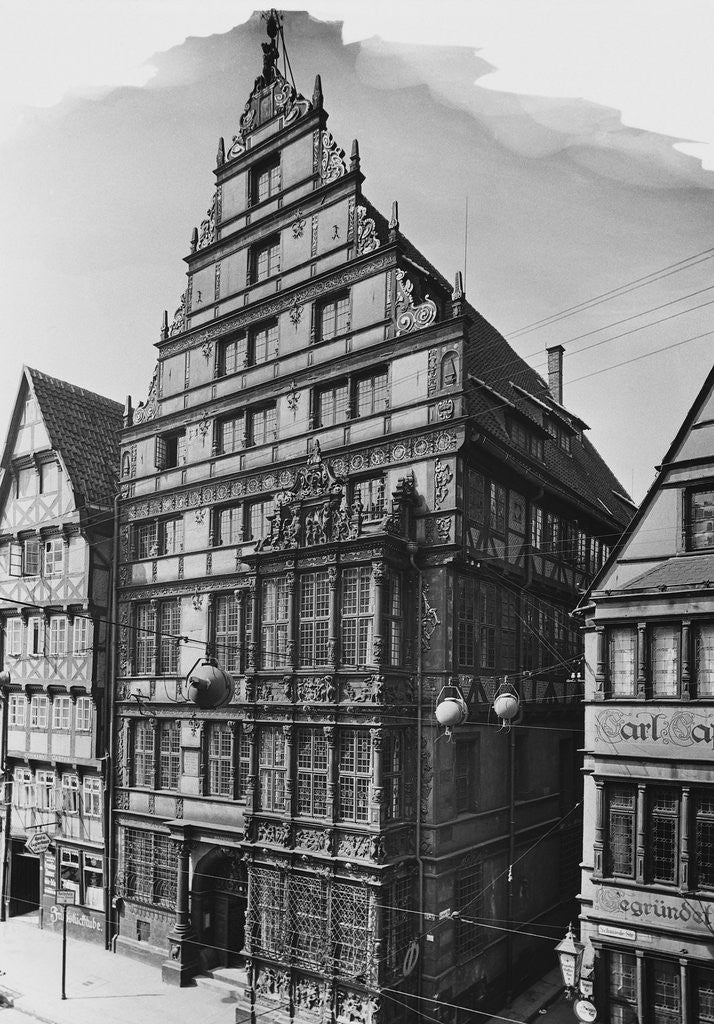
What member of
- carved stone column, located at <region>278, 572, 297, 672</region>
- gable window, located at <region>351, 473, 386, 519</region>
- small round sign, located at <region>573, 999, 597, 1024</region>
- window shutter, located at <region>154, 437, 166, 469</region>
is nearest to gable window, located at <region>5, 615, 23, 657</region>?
window shutter, located at <region>154, 437, 166, 469</region>

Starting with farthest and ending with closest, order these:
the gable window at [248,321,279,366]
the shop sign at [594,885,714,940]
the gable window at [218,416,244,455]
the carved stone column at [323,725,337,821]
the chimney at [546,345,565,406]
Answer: the chimney at [546,345,565,406] → the gable window at [218,416,244,455] → the gable window at [248,321,279,366] → the carved stone column at [323,725,337,821] → the shop sign at [594,885,714,940]

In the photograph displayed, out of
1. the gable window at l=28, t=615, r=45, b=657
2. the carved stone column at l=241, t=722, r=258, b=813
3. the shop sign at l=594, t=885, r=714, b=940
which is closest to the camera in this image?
the shop sign at l=594, t=885, r=714, b=940

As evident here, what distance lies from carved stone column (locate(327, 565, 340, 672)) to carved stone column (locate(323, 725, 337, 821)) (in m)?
1.26

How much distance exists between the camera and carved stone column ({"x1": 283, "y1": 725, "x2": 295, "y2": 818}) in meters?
16.9

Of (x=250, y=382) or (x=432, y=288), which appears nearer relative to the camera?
(x=432, y=288)

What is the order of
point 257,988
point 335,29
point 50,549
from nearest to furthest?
point 335,29
point 257,988
point 50,549

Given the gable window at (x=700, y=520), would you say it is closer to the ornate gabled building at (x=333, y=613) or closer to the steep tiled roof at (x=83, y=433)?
the ornate gabled building at (x=333, y=613)

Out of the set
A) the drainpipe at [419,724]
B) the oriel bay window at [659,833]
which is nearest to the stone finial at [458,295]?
the drainpipe at [419,724]

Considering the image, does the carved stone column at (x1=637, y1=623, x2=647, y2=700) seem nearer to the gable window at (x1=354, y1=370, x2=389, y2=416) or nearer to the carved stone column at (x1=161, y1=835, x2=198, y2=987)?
the gable window at (x1=354, y1=370, x2=389, y2=416)

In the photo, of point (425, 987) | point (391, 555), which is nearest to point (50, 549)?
point (391, 555)

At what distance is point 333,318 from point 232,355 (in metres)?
3.62

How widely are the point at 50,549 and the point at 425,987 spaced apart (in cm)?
1587

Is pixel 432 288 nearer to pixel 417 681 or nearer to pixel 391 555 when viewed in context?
pixel 391 555

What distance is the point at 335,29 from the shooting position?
9.91 meters
